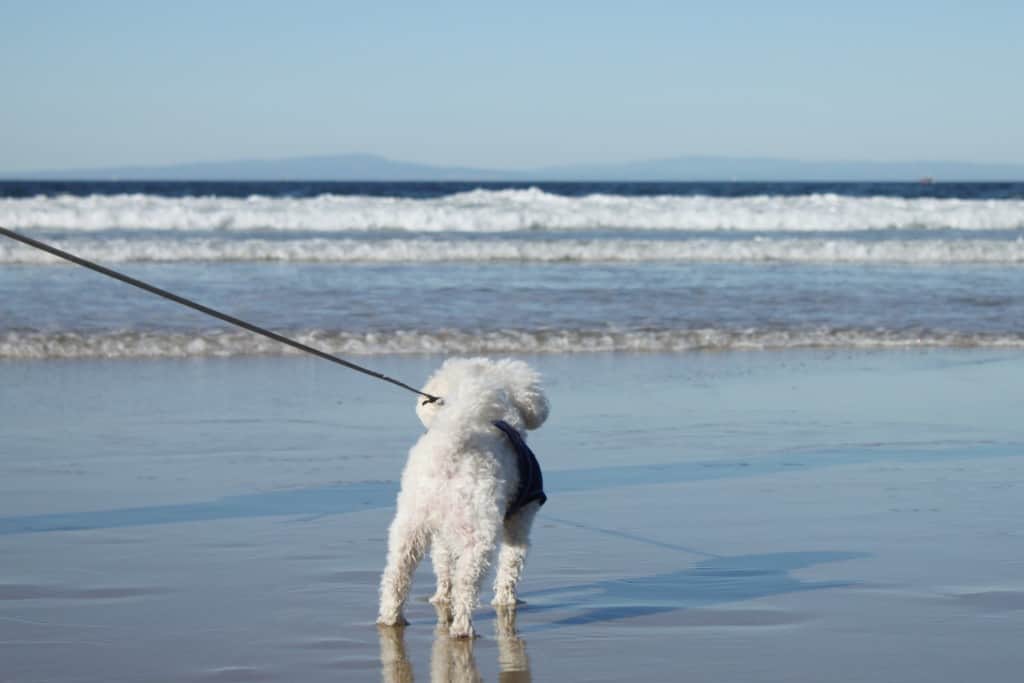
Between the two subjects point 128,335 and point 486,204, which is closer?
point 128,335

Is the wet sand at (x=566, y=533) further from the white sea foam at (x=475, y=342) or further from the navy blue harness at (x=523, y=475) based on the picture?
the white sea foam at (x=475, y=342)

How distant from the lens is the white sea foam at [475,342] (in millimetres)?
11734

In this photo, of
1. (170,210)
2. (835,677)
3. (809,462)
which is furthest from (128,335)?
(170,210)

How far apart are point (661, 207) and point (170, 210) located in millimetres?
11778

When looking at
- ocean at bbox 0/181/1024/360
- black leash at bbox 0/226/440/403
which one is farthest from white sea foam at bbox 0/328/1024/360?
A: black leash at bbox 0/226/440/403

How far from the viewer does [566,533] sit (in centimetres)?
607

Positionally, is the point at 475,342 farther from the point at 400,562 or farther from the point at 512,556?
the point at 400,562

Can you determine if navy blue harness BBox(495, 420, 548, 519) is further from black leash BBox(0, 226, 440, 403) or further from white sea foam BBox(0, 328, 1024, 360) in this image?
white sea foam BBox(0, 328, 1024, 360)

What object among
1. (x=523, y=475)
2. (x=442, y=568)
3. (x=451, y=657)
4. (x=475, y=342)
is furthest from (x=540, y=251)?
(x=451, y=657)

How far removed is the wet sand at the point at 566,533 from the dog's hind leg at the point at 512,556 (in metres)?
0.10

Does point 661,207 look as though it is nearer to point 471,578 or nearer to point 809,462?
point 809,462

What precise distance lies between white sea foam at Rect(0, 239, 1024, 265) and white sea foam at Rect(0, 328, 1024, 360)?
8.25 meters

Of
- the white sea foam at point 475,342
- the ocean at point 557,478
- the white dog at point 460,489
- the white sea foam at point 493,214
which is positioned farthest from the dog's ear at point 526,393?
the white sea foam at point 493,214

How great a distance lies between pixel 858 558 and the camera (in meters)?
5.64
